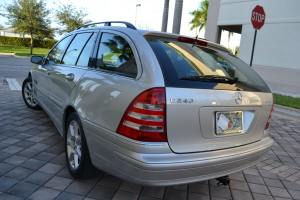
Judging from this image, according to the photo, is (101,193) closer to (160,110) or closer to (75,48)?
(160,110)

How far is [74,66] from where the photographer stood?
301cm

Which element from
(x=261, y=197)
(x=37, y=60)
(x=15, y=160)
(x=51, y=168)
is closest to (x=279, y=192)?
(x=261, y=197)

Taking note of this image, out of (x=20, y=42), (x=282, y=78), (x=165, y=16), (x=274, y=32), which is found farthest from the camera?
(x=20, y=42)

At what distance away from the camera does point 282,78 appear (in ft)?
41.3

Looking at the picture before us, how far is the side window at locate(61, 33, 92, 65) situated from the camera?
10.2 feet

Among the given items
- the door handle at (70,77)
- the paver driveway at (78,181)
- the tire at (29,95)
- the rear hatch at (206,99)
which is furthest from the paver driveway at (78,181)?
the door handle at (70,77)

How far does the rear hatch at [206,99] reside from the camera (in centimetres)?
195

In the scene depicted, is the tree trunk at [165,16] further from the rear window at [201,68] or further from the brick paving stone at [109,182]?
the brick paving stone at [109,182]

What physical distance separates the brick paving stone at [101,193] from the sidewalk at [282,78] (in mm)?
10829

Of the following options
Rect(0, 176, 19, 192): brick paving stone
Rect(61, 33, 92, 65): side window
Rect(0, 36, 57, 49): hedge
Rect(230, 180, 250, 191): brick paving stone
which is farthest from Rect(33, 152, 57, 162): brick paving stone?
Rect(0, 36, 57, 49): hedge

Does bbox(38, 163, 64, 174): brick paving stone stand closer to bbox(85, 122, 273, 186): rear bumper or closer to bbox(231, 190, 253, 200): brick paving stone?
bbox(85, 122, 273, 186): rear bumper

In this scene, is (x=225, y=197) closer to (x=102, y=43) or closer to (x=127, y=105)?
(x=127, y=105)

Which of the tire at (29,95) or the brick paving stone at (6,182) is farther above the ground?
the tire at (29,95)

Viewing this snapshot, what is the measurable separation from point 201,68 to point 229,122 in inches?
21.2
